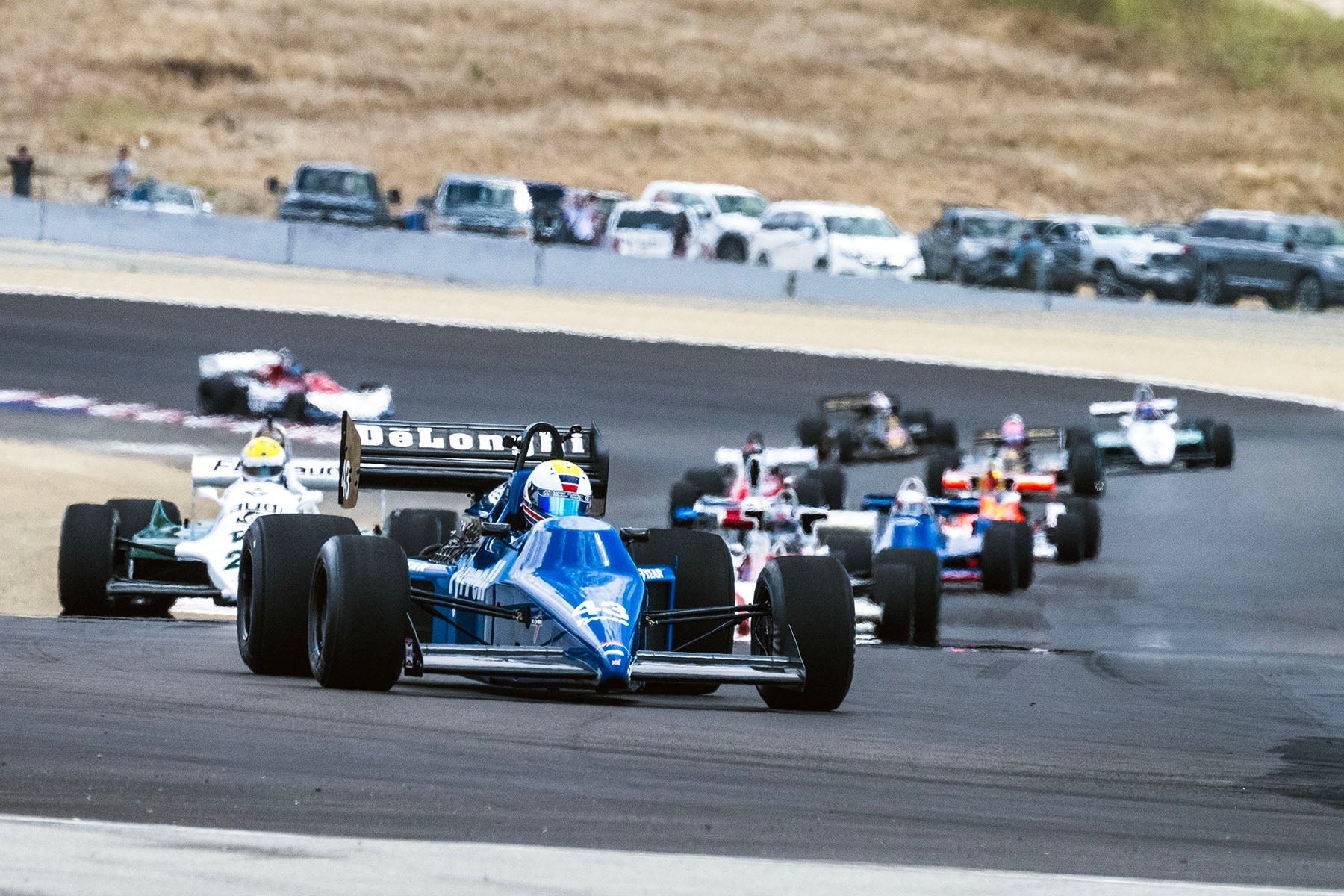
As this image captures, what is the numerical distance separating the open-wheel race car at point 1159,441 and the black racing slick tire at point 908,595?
11411mm

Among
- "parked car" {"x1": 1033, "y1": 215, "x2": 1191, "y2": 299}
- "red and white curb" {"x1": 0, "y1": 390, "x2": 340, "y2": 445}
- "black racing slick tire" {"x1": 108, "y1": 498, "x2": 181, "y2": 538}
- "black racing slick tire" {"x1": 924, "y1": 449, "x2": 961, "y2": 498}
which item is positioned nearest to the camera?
"black racing slick tire" {"x1": 108, "y1": 498, "x2": 181, "y2": 538}

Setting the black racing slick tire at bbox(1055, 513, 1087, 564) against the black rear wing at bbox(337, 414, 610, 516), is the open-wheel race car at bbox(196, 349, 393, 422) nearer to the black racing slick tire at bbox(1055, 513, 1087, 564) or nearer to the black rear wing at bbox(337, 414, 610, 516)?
the black racing slick tire at bbox(1055, 513, 1087, 564)

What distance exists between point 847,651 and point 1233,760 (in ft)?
5.33

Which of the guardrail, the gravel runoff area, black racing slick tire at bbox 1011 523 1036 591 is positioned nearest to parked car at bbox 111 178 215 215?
the gravel runoff area

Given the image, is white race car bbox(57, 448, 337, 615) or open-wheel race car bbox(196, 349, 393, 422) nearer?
white race car bbox(57, 448, 337, 615)

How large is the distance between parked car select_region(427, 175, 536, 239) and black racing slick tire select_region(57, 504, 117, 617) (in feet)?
104

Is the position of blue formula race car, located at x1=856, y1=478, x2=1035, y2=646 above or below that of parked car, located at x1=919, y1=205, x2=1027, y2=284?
below

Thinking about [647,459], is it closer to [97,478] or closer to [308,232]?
[97,478]

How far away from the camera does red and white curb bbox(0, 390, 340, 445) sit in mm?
26922

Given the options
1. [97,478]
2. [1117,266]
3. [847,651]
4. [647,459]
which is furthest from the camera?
[1117,266]

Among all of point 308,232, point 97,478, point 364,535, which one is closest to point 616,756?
point 364,535

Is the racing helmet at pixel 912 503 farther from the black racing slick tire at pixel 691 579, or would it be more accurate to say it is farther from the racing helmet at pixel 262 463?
the black racing slick tire at pixel 691 579

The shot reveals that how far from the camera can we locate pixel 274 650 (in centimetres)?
1062

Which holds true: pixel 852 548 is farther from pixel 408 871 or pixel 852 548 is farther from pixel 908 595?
pixel 408 871
